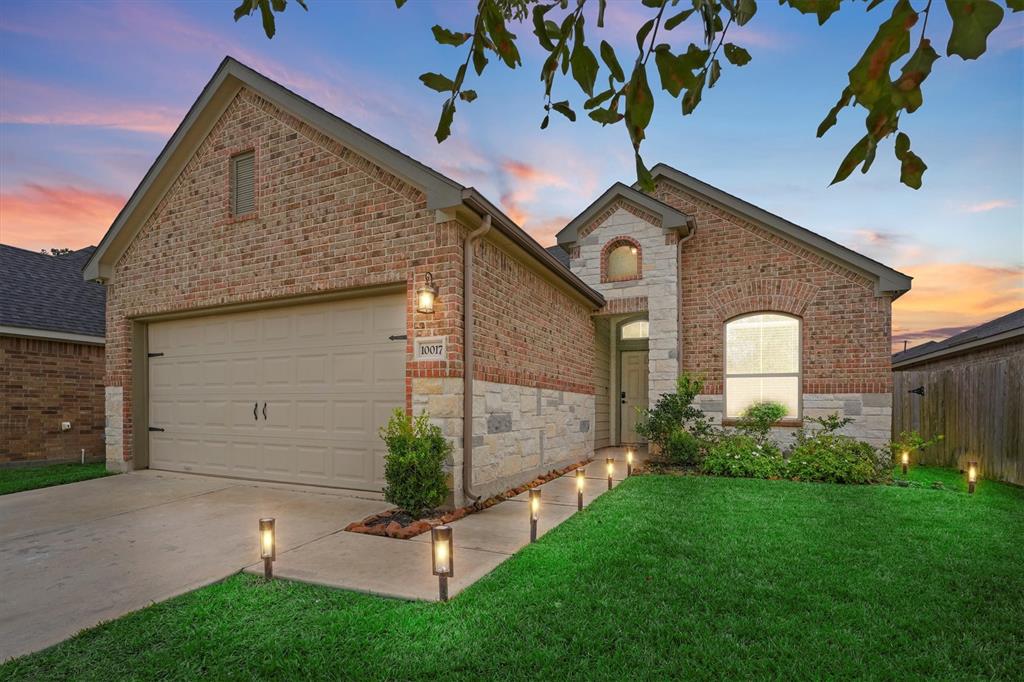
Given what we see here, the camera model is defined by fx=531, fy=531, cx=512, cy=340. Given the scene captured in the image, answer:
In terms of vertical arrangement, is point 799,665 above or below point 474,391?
below

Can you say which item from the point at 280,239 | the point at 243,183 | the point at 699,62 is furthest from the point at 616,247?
the point at 699,62

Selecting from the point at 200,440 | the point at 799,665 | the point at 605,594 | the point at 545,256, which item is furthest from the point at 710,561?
the point at 200,440

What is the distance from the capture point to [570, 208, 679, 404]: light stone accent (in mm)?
11547

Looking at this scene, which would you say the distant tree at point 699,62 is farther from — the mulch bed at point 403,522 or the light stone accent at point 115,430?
the light stone accent at point 115,430

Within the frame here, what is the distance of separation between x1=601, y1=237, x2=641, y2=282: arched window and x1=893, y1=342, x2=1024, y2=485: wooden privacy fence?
21.8ft

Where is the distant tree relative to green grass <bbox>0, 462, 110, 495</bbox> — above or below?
above

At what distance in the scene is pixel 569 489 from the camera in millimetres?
8281

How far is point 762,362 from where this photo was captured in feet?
36.8

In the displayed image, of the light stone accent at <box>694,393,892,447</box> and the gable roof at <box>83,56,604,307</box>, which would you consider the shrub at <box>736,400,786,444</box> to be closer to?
the light stone accent at <box>694,393,892,447</box>

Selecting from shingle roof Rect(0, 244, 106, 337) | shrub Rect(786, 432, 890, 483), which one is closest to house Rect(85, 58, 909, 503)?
shrub Rect(786, 432, 890, 483)

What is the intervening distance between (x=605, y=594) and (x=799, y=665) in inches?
53.0

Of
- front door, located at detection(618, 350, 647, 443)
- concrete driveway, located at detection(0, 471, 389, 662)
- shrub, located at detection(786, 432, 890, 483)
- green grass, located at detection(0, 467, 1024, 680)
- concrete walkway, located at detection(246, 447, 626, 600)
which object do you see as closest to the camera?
green grass, located at detection(0, 467, 1024, 680)

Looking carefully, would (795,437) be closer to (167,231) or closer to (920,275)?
(920,275)

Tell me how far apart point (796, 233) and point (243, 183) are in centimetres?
1051
